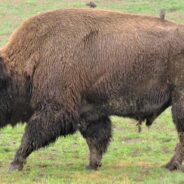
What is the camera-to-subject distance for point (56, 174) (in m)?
8.47

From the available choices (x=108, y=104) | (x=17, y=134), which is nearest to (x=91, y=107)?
(x=108, y=104)

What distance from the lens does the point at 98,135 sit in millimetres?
9352

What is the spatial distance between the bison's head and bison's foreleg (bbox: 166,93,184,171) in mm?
2290

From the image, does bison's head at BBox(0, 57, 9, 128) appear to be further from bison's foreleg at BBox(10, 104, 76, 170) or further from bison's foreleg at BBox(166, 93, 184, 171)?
bison's foreleg at BBox(166, 93, 184, 171)

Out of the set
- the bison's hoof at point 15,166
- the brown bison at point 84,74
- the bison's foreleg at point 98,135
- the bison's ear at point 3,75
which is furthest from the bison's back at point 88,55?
the bison's hoof at point 15,166

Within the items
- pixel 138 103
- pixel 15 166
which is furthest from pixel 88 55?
pixel 15 166

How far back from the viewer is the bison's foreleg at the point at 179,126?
8.91 meters

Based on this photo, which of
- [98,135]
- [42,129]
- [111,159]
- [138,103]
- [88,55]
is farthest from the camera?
[111,159]

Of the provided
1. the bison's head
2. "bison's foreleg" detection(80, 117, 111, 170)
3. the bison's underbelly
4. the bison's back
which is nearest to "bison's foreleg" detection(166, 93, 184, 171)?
the bison's underbelly

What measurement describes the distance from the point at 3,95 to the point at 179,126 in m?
2.45

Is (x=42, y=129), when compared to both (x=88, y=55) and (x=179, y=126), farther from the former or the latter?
(x=179, y=126)

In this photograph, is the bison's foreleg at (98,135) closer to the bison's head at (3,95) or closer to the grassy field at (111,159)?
the grassy field at (111,159)

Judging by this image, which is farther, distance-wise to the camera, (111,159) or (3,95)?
(111,159)

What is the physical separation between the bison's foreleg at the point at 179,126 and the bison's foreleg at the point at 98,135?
3.16 ft
